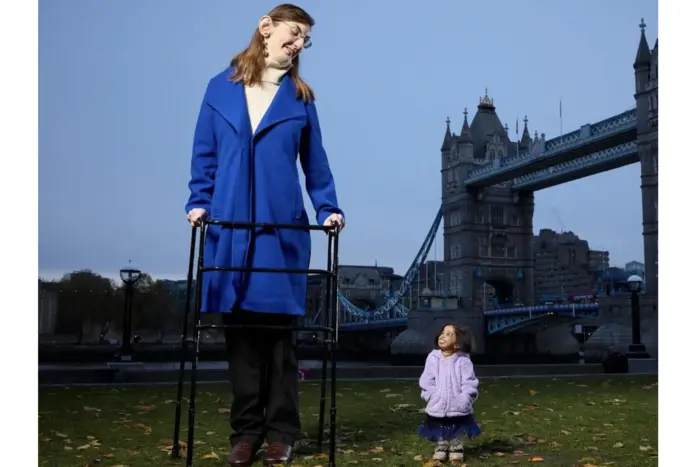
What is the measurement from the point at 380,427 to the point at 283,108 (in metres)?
2.08

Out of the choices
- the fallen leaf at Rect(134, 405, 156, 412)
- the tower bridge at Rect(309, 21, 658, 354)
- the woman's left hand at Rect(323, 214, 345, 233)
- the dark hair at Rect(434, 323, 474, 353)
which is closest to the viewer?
the woman's left hand at Rect(323, 214, 345, 233)

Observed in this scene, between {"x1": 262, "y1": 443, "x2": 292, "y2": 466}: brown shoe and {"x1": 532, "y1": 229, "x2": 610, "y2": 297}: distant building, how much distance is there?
4806 centimetres

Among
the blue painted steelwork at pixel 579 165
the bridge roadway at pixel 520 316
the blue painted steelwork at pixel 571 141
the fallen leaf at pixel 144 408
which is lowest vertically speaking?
the bridge roadway at pixel 520 316

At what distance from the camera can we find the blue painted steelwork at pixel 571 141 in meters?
31.5

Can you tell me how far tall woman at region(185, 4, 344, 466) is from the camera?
10.6 feet

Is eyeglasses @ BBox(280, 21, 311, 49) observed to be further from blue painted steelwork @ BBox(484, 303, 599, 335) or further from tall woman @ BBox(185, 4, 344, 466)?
blue painted steelwork @ BBox(484, 303, 599, 335)

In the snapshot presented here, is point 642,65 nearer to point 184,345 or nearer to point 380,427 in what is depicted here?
point 380,427

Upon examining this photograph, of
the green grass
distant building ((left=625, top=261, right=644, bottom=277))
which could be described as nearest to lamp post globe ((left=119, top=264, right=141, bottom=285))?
the green grass

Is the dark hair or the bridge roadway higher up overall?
the dark hair

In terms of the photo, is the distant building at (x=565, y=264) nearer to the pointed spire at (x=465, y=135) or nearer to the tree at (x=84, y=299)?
the pointed spire at (x=465, y=135)

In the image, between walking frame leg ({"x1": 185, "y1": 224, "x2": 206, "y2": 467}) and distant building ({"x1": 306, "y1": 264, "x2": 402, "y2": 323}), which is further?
distant building ({"x1": 306, "y1": 264, "x2": 402, "y2": 323})

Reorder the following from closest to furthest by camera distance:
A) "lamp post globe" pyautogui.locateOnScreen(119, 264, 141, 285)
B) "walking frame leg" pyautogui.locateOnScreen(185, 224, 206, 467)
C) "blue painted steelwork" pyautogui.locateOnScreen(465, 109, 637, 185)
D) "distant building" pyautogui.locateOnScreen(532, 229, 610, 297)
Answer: "walking frame leg" pyautogui.locateOnScreen(185, 224, 206, 467), "lamp post globe" pyautogui.locateOnScreen(119, 264, 141, 285), "blue painted steelwork" pyautogui.locateOnScreen(465, 109, 637, 185), "distant building" pyautogui.locateOnScreen(532, 229, 610, 297)

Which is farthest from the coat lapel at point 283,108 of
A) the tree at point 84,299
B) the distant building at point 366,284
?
the distant building at point 366,284

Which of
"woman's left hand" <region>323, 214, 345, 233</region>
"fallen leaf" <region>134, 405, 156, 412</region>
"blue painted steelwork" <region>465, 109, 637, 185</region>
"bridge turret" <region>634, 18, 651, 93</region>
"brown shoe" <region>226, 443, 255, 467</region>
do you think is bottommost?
"fallen leaf" <region>134, 405, 156, 412</region>
